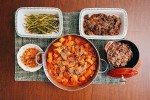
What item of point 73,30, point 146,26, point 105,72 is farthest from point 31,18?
point 146,26

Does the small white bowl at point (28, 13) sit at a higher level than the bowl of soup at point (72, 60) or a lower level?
higher

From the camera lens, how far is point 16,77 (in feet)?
5.39

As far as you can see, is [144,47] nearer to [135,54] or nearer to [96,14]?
[135,54]

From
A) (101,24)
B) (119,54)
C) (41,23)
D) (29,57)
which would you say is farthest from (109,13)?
(29,57)

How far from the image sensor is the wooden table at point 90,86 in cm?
164

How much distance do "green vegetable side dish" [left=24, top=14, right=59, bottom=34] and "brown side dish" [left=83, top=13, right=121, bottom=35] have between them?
0.14m

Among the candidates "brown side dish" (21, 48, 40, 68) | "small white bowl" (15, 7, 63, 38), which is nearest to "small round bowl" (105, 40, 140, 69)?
"small white bowl" (15, 7, 63, 38)

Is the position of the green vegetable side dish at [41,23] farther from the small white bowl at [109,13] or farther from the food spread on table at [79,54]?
the small white bowl at [109,13]

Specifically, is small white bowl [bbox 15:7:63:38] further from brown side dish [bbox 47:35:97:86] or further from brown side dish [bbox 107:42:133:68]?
brown side dish [bbox 107:42:133:68]

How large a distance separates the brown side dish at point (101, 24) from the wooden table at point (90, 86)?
0.19 feet

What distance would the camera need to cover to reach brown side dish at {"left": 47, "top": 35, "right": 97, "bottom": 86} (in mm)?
1560

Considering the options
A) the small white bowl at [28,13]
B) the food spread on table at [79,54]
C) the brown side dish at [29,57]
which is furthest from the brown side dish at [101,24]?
the brown side dish at [29,57]

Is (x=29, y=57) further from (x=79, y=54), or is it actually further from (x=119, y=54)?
(x=119, y=54)

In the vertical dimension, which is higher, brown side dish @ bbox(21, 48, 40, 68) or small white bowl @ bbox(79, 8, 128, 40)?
small white bowl @ bbox(79, 8, 128, 40)
